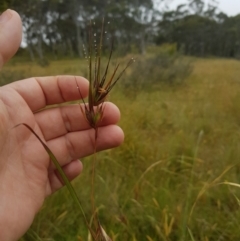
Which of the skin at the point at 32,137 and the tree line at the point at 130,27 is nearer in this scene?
the skin at the point at 32,137

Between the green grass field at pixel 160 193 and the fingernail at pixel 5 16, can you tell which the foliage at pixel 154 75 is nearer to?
the green grass field at pixel 160 193

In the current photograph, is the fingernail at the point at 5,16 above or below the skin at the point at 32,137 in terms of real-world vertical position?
above

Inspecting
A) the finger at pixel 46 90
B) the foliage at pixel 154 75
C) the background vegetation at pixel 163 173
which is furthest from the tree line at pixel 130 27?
the finger at pixel 46 90

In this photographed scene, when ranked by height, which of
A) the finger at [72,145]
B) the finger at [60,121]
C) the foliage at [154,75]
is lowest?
the foliage at [154,75]

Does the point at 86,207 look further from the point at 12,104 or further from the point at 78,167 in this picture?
the point at 12,104

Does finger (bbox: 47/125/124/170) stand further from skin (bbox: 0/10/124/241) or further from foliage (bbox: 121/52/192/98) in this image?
foliage (bbox: 121/52/192/98)

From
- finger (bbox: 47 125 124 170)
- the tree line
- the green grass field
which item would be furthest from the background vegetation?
the tree line

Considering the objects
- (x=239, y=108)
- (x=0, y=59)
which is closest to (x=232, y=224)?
(x=0, y=59)

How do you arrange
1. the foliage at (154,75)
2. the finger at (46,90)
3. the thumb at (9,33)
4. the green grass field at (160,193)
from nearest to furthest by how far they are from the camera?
the thumb at (9,33), the finger at (46,90), the green grass field at (160,193), the foliage at (154,75)
